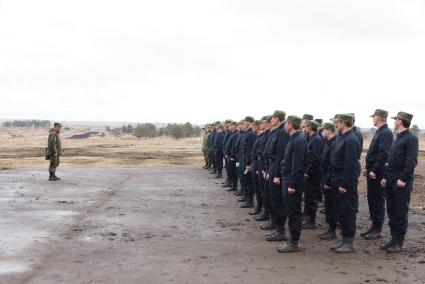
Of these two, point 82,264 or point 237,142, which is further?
point 237,142

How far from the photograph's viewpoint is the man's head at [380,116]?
28.3 feet

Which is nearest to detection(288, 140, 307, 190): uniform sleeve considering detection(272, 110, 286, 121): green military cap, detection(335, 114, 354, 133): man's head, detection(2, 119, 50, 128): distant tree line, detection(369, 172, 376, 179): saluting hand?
detection(335, 114, 354, 133): man's head

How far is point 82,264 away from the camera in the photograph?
22.7ft

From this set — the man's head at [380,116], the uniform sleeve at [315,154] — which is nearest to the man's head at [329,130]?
the uniform sleeve at [315,154]

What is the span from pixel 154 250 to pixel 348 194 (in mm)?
3158

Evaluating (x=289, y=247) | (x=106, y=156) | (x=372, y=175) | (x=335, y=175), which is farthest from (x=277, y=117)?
(x=106, y=156)

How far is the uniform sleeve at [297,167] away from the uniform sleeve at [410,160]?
1525mm

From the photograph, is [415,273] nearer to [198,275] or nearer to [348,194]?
[348,194]

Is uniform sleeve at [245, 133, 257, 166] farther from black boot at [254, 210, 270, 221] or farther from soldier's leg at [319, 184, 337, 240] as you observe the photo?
soldier's leg at [319, 184, 337, 240]

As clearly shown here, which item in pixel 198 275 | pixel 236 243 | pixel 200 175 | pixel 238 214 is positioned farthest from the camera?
pixel 200 175

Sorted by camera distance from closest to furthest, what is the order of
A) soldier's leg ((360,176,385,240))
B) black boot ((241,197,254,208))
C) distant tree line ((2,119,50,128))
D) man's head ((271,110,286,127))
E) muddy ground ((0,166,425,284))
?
muddy ground ((0,166,425,284)), soldier's leg ((360,176,385,240)), man's head ((271,110,286,127)), black boot ((241,197,254,208)), distant tree line ((2,119,50,128))

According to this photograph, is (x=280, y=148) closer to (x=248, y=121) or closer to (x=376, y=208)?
(x=376, y=208)

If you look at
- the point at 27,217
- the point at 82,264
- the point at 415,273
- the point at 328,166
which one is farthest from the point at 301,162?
the point at 27,217

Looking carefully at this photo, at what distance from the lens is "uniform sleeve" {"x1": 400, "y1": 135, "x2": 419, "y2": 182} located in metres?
7.58
